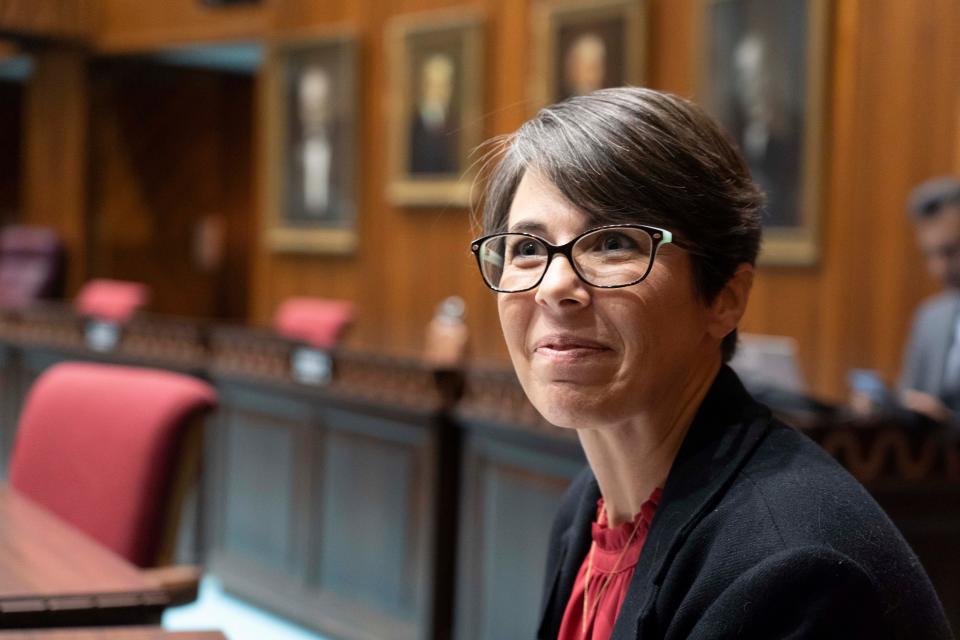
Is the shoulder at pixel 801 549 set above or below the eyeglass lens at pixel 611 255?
below

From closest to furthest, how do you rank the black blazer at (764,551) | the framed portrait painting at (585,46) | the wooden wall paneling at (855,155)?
the black blazer at (764,551) → the wooden wall paneling at (855,155) → the framed portrait painting at (585,46)

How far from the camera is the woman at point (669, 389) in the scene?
3.75ft

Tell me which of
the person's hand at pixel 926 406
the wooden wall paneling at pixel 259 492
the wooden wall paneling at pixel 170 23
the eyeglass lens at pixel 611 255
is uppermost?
the wooden wall paneling at pixel 170 23

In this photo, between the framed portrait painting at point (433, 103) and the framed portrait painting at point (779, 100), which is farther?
the framed portrait painting at point (433, 103)

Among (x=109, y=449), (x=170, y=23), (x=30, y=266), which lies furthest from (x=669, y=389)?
(x=30, y=266)

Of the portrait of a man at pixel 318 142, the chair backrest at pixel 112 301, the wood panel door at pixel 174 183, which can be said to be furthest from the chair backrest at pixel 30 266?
the portrait of a man at pixel 318 142

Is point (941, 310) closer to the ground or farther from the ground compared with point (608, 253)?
closer to the ground

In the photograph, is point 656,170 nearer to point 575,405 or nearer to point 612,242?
point 612,242

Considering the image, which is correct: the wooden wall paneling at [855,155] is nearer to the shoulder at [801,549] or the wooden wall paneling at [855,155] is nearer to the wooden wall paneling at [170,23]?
the wooden wall paneling at [170,23]

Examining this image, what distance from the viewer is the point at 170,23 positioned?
11359mm

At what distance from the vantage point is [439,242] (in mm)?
8398

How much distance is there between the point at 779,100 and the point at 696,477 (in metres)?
5.18

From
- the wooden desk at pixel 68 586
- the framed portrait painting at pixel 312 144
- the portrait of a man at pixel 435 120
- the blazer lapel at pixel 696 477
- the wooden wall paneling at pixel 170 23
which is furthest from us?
the wooden wall paneling at pixel 170 23

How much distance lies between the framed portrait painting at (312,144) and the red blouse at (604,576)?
7.61 meters
